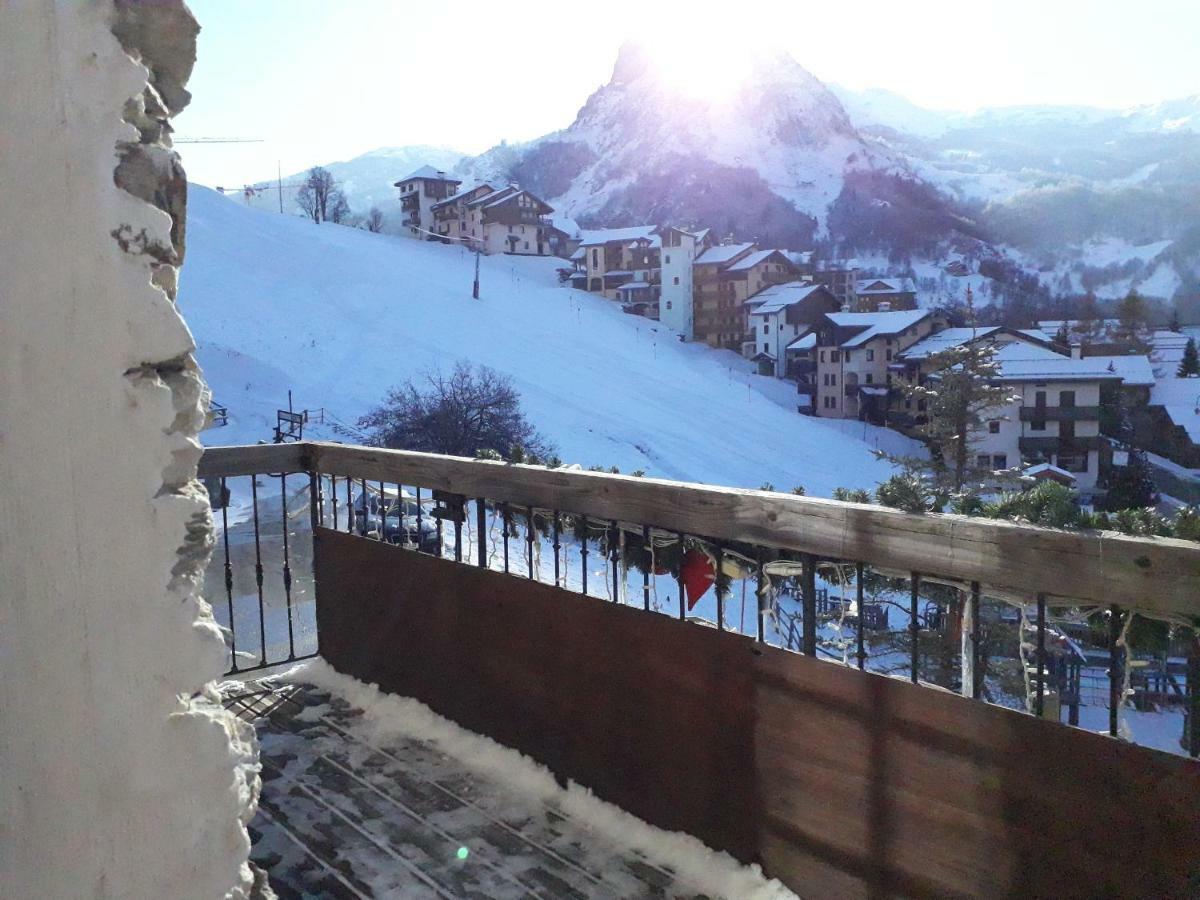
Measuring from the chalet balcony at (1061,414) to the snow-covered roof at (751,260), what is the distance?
93.4 feet

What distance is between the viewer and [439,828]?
2.85 metres

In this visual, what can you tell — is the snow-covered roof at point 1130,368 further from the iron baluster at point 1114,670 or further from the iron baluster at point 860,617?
the iron baluster at point 1114,670

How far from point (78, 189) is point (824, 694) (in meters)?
1.79

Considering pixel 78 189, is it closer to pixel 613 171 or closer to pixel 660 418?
pixel 660 418

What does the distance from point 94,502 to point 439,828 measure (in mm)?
1678

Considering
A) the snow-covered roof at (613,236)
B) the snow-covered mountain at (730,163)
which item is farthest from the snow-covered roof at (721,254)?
the snow-covered mountain at (730,163)

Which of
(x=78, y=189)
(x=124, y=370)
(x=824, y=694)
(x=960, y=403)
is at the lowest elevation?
(x=960, y=403)

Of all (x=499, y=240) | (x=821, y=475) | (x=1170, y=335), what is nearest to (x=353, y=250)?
(x=499, y=240)

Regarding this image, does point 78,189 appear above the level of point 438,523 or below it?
above

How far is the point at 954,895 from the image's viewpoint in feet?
6.33

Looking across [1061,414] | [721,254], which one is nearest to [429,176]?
[721,254]

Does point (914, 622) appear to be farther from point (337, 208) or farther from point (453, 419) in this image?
point (337, 208)

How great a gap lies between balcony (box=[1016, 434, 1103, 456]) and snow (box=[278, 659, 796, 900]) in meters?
25.8

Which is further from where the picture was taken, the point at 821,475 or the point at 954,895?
the point at 821,475
